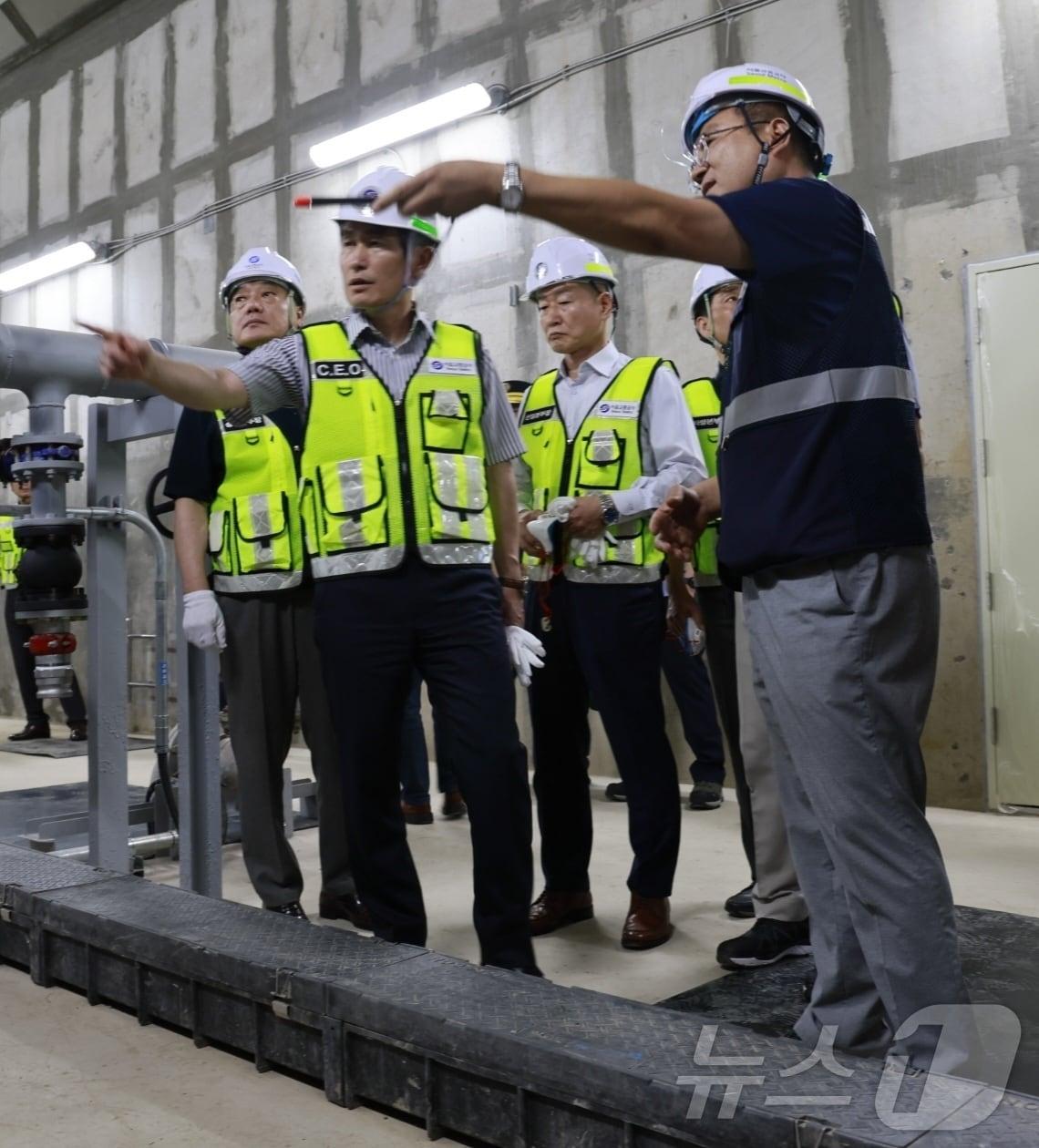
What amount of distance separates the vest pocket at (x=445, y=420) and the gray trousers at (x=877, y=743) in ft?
2.80

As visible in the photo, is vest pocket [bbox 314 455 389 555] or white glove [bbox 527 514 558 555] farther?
white glove [bbox 527 514 558 555]

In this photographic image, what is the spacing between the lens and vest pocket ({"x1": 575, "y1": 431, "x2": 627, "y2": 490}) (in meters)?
2.88

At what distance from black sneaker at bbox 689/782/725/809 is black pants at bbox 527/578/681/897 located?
5.98 feet

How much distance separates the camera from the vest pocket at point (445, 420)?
230 centimetres

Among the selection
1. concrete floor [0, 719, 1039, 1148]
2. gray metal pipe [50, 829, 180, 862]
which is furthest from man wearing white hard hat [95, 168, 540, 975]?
gray metal pipe [50, 829, 180, 862]

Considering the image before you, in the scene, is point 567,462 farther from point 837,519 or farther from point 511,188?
point 511,188

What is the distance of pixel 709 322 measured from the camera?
10.2 ft

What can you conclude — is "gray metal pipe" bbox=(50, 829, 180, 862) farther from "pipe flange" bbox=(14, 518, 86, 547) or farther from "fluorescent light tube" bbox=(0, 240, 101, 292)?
"fluorescent light tube" bbox=(0, 240, 101, 292)

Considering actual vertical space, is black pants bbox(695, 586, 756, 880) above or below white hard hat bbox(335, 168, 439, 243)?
below

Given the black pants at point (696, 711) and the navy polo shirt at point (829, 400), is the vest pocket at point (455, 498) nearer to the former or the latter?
the navy polo shirt at point (829, 400)

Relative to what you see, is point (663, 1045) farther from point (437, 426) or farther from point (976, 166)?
point (976, 166)

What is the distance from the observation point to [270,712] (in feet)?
9.90

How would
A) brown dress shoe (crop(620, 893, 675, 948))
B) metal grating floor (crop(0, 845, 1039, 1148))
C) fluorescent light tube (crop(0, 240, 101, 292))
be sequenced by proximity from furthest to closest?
1. fluorescent light tube (crop(0, 240, 101, 292))
2. brown dress shoe (crop(620, 893, 675, 948))
3. metal grating floor (crop(0, 845, 1039, 1148))

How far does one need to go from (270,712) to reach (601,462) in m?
1.09
